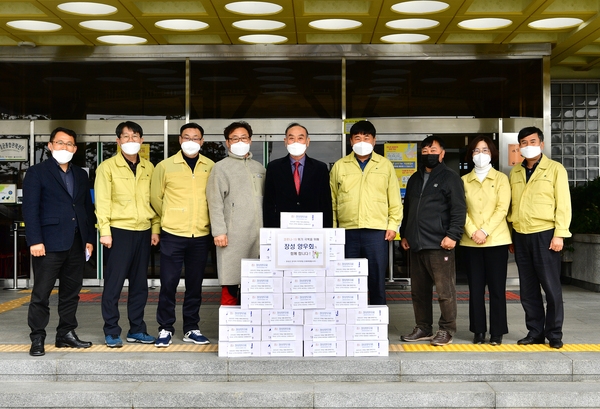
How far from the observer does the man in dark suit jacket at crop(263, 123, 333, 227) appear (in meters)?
5.77

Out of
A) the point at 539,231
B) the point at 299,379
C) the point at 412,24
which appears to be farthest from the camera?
the point at 412,24

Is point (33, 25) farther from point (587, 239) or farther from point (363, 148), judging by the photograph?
point (587, 239)

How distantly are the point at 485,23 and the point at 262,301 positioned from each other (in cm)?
498

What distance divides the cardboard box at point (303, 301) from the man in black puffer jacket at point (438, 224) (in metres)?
0.97

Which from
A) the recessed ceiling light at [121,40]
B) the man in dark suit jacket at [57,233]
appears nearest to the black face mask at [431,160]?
the man in dark suit jacket at [57,233]

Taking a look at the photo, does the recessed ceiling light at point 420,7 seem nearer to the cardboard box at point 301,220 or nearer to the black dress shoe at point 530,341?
the cardboard box at point 301,220

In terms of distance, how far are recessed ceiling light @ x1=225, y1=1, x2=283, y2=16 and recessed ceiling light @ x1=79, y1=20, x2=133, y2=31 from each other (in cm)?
147

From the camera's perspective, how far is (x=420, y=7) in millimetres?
7746

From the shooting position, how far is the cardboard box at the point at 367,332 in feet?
17.5

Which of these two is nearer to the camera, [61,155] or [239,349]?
[239,349]

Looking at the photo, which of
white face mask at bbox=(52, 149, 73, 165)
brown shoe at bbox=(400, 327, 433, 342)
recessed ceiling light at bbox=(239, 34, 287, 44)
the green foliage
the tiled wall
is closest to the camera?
white face mask at bbox=(52, 149, 73, 165)

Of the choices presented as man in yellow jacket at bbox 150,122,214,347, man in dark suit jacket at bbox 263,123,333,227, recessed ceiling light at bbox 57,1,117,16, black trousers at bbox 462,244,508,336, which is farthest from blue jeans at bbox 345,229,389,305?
recessed ceiling light at bbox 57,1,117,16

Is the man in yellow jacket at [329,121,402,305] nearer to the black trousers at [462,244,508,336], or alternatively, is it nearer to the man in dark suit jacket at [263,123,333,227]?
the man in dark suit jacket at [263,123,333,227]

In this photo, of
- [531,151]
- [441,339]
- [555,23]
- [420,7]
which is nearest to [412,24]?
[420,7]
